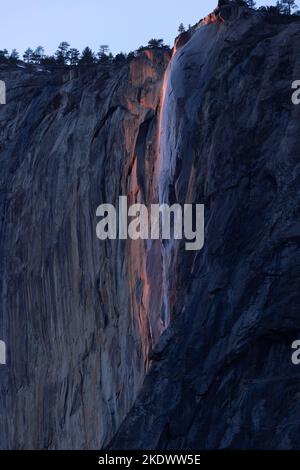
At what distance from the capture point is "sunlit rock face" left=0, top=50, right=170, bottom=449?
4850 cm

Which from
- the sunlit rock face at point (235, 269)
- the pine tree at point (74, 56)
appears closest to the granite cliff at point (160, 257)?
the sunlit rock face at point (235, 269)

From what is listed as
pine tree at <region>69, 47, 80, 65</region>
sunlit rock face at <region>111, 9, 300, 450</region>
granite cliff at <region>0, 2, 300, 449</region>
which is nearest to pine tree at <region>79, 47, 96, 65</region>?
pine tree at <region>69, 47, 80, 65</region>

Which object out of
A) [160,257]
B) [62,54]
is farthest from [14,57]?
[160,257]

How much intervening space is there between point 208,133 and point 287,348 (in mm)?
7125

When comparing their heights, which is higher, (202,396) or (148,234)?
(148,234)

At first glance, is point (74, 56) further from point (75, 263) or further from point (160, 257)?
point (160, 257)

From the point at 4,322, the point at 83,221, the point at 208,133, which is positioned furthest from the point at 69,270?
the point at 208,133

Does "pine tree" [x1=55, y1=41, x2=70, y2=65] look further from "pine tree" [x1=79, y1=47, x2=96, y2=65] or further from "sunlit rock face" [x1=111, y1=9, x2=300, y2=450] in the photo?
"sunlit rock face" [x1=111, y1=9, x2=300, y2=450]

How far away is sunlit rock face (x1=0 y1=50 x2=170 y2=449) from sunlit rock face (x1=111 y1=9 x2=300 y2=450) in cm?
667

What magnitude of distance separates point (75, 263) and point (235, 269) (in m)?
19.2

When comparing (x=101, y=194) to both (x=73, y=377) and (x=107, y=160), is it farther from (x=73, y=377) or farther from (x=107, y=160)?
(x=73, y=377)

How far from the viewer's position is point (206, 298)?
34.9m

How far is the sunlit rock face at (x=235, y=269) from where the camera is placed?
32.7 metres

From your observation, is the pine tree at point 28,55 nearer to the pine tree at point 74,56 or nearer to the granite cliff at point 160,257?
the pine tree at point 74,56
